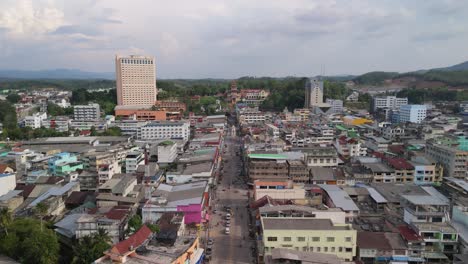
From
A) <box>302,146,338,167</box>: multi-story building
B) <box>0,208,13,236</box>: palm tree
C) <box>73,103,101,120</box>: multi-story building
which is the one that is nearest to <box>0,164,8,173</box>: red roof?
<box>0,208,13,236</box>: palm tree

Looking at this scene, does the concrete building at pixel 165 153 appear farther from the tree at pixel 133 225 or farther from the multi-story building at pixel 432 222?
the multi-story building at pixel 432 222

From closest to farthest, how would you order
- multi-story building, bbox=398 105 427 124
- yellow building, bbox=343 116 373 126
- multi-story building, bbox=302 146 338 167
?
multi-story building, bbox=302 146 338 167 < yellow building, bbox=343 116 373 126 < multi-story building, bbox=398 105 427 124

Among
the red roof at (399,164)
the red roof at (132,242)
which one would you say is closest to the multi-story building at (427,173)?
the red roof at (399,164)

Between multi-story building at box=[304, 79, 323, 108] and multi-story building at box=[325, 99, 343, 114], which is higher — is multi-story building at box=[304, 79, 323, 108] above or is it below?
above

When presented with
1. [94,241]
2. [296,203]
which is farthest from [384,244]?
[94,241]

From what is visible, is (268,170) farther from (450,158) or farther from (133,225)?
(450,158)

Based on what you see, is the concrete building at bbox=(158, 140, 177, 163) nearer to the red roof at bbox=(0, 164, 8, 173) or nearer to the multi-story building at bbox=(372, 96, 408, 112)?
the red roof at bbox=(0, 164, 8, 173)

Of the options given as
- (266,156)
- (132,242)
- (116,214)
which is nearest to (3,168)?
(116,214)
